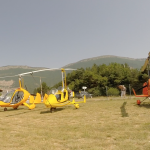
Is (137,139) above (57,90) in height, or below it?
below

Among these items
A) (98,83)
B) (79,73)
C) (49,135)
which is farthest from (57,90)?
(79,73)

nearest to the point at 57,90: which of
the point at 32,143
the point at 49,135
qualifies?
the point at 49,135

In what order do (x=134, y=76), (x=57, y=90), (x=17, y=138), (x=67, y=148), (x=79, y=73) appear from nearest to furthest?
(x=67, y=148), (x=17, y=138), (x=57, y=90), (x=134, y=76), (x=79, y=73)

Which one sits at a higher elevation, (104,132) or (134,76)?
(134,76)

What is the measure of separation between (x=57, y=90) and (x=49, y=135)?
597cm

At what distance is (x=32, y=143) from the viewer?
4402 millimetres

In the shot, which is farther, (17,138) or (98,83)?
(98,83)

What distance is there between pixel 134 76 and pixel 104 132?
103 ft

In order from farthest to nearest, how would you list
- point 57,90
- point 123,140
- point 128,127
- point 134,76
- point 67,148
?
1. point 134,76
2. point 57,90
3. point 128,127
4. point 123,140
5. point 67,148

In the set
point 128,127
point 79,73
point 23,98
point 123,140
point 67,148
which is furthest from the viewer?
point 79,73

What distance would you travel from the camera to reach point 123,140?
4266mm

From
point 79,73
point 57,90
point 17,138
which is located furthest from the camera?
point 79,73

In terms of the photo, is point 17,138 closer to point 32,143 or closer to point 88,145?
point 32,143

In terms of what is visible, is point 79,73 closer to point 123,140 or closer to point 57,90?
point 57,90
